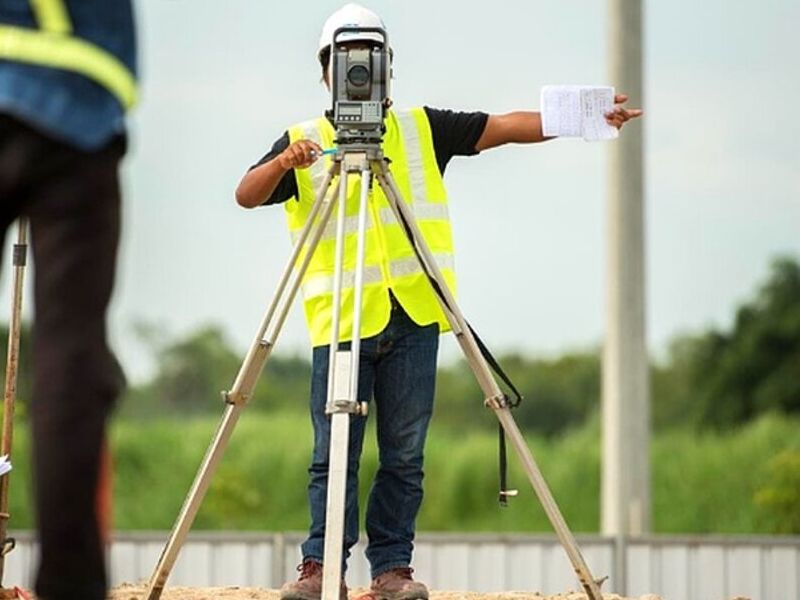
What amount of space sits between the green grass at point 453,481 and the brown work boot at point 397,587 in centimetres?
1489

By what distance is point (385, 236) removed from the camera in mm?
7203

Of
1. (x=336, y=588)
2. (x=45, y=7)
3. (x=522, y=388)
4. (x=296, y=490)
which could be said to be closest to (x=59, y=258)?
(x=45, y=7)

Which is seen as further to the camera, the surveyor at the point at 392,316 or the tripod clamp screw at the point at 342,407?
the surveyor at the point at 392,316

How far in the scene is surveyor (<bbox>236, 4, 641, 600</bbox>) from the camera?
711 cm

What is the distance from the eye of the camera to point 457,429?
2436cm

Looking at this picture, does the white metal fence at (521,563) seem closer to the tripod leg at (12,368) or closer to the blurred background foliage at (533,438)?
the tripod leg at (12,368)

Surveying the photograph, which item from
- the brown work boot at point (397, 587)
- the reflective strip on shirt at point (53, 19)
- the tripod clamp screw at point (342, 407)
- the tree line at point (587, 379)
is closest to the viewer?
the reflective strip on shirt at point (53, 19)

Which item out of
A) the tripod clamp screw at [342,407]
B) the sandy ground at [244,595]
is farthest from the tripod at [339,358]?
the sandy ground at [244,595]

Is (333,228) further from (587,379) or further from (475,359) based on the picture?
(587,379)

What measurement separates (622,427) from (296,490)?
7.53 m

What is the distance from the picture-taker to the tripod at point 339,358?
20.6 feet

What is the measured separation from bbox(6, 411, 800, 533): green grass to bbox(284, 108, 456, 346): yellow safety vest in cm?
1499

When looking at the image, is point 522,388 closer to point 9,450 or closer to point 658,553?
point 658,553

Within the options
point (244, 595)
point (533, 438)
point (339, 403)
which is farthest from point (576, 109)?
point (533, 438)
